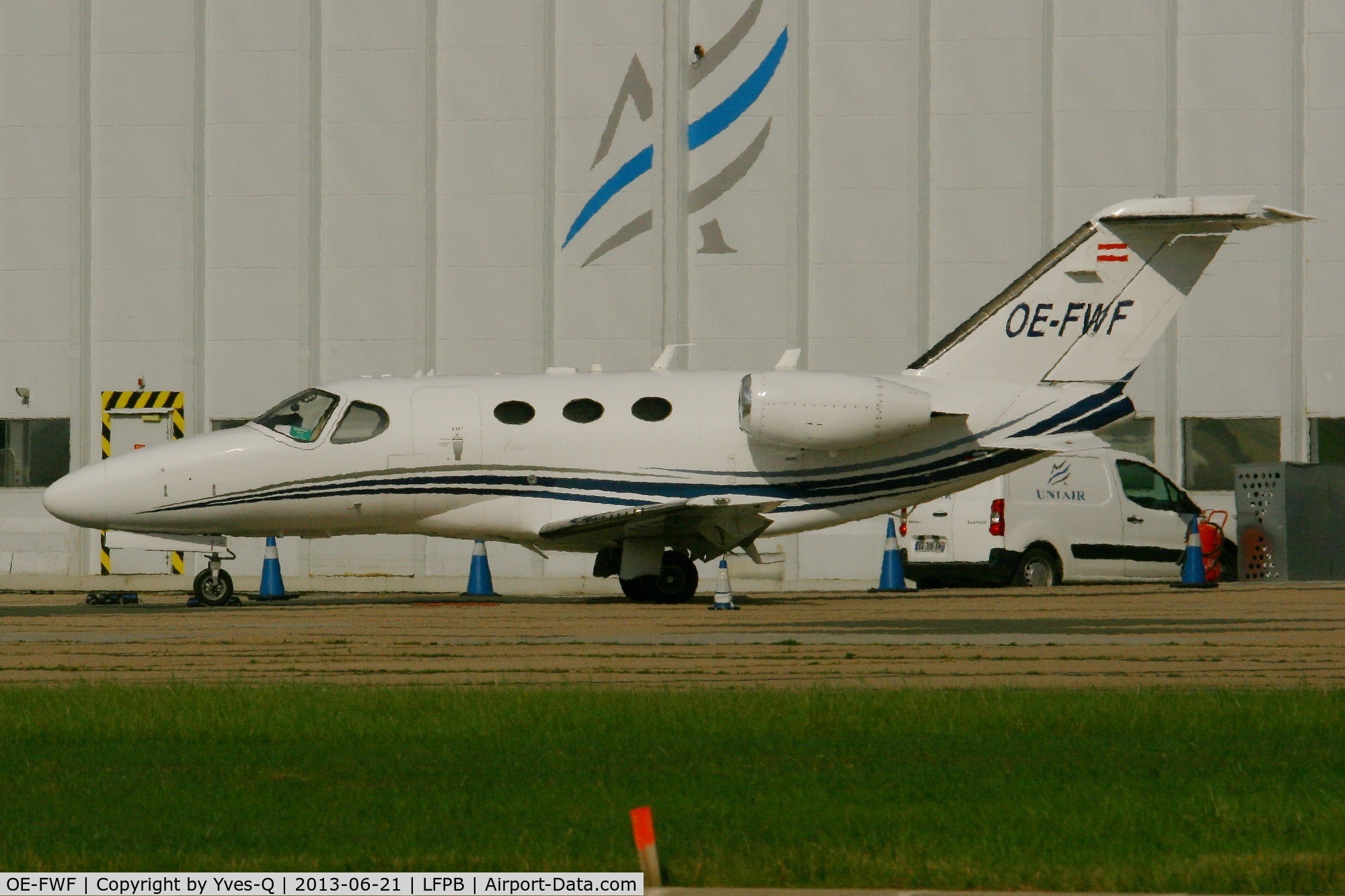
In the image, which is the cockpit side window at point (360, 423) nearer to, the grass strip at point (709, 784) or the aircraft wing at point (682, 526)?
the aircraft wing at point (682, 526)

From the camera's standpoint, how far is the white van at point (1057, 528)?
75.0 feet

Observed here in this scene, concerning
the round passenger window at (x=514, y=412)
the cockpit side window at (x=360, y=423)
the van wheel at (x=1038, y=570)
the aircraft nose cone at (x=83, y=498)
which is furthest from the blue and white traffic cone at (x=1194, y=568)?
the aircraft nose cone at (x=83, y=498)

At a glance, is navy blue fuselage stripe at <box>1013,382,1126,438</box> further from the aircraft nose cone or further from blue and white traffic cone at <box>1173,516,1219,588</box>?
the aircraft nose cone

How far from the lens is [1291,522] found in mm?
25141

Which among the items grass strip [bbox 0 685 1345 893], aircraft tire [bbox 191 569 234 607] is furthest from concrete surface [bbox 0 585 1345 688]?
grass strip [bbox 0 685 1345 893]

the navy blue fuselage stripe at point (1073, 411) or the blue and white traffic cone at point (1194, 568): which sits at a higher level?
the navy blue fuselage stripe at point (1073, 411)

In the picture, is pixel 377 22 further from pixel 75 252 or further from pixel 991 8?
pixel 991 8

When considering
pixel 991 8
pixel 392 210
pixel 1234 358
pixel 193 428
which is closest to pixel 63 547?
pixel 193 428

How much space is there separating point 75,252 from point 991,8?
52.7 ft

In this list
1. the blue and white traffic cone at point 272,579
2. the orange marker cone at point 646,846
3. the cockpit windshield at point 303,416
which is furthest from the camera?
the blue and white traffic cone at point 272,579

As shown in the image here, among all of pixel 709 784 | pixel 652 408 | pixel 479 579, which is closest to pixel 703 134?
pixel 479 579

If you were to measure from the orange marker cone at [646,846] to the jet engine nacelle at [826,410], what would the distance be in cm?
1401

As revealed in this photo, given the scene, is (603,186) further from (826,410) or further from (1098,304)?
(1098,304)
